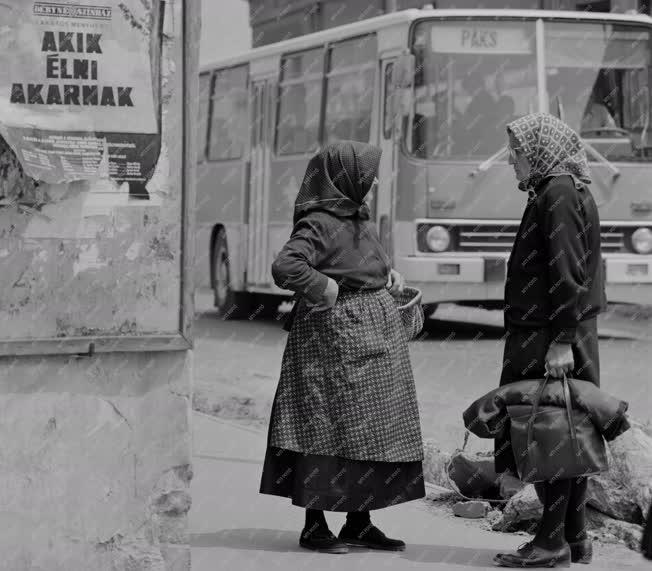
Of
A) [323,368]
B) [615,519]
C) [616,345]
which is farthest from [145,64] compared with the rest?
[616,345]

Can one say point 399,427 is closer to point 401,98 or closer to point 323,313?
point 323,313

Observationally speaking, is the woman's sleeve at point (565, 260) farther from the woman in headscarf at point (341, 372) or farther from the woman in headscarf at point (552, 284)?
the woman in headscarf at point (341, 372)

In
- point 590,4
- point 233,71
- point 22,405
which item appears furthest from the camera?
point 590,4

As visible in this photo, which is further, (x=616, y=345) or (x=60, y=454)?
(x=616, y=345)

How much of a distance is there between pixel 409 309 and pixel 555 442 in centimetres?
88

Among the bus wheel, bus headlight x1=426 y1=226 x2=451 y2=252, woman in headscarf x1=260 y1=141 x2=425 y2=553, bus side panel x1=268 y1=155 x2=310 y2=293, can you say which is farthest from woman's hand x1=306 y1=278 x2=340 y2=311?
the bus wheel

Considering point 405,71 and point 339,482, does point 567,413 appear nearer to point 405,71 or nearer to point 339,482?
point 339,482

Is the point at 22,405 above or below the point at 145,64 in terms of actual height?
below

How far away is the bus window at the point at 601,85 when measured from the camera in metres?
14.1

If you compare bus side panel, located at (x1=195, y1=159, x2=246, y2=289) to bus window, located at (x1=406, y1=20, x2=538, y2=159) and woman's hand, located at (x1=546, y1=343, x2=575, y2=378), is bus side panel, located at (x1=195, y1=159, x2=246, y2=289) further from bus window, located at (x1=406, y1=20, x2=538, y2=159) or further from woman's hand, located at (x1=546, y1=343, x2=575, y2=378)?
woman's hand, located at (x1=546, y1=343, x2=575, y2=378)

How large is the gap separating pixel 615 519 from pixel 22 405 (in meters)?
2.52

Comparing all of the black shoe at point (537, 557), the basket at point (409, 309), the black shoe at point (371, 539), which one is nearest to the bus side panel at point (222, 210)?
the basket at point (409, 309)

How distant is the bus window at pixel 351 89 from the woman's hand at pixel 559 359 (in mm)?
9999

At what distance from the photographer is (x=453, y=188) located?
14.1m
